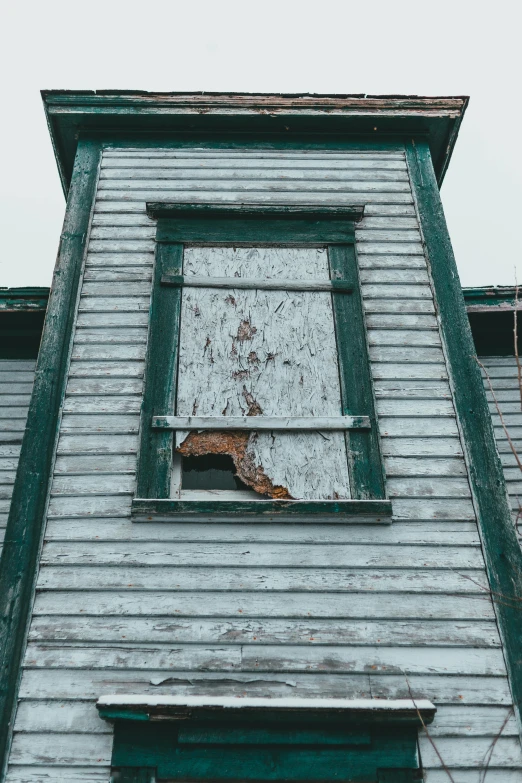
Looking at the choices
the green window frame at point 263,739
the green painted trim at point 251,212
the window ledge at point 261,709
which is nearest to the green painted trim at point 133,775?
the green window frame at point 263,739

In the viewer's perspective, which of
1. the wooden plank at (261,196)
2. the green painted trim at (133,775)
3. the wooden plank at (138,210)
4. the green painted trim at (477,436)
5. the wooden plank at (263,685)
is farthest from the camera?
the wooden plank at (261,196)

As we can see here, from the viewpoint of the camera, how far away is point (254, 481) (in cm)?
402

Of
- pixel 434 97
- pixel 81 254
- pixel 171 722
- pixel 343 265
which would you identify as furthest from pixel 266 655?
pixel 434 97

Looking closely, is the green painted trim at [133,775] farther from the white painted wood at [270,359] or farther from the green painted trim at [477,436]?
the green painted trim at [477,436]

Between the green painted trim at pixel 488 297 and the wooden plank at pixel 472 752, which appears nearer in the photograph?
the wooden plank at pixel 472 752

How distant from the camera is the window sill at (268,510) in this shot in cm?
385

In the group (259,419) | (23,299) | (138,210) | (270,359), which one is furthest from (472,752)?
(23,299)

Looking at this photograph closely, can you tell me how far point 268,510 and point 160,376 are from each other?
4.03 ft

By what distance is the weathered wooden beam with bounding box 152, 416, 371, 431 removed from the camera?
4172 millimetres

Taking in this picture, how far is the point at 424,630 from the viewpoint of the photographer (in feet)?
11.7

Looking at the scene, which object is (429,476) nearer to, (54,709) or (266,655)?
(266,655)

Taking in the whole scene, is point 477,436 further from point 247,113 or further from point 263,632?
point 247,113

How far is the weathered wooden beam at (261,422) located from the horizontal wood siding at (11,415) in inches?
58.0

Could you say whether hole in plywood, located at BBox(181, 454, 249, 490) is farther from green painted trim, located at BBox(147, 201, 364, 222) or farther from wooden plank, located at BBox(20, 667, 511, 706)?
green painted trim, located at BBox(147, 201, 364, 222)
